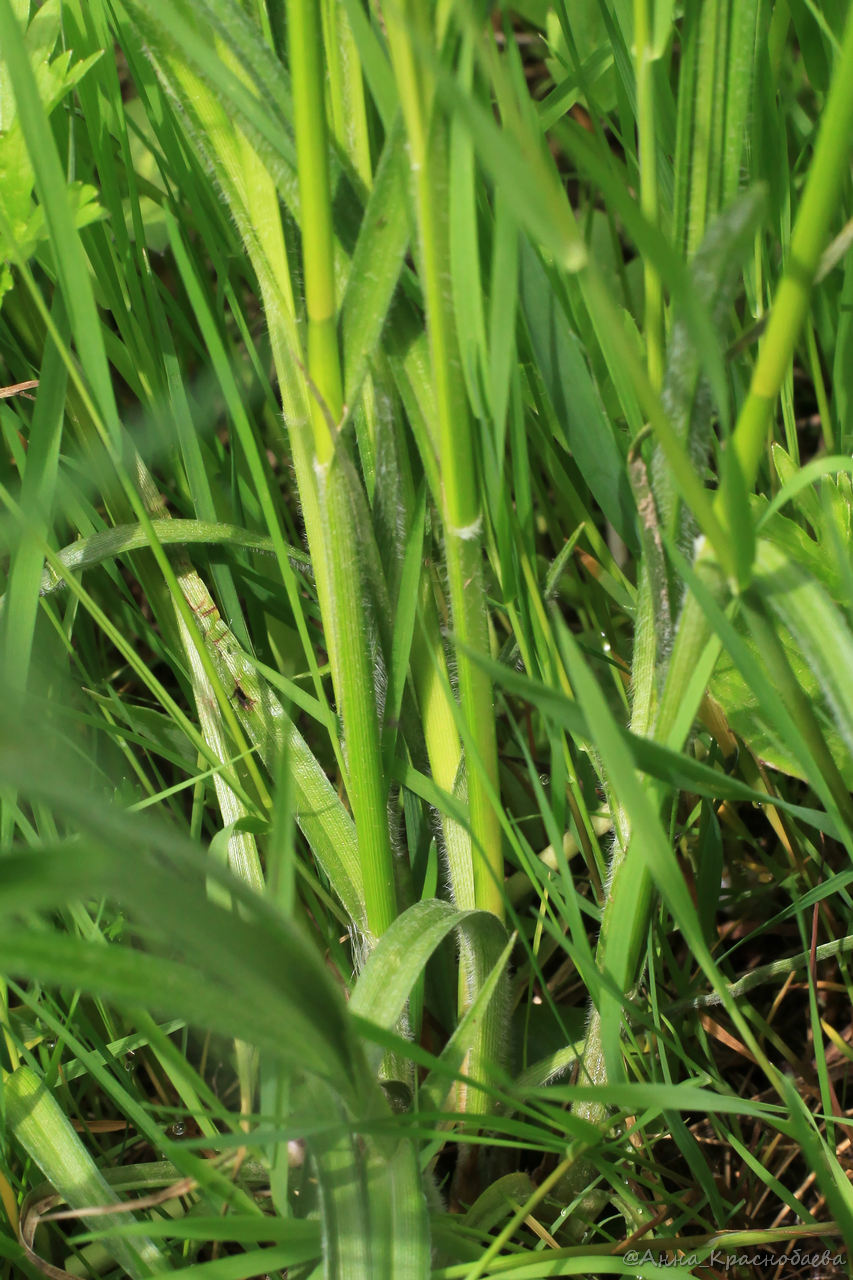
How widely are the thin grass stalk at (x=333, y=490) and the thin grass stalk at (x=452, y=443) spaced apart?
0.04 m

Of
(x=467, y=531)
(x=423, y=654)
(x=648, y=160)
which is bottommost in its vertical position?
(x=423, y=654)

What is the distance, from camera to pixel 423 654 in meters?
0.69

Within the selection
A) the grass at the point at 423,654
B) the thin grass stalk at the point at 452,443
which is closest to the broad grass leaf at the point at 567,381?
the grass at the point at 423,654

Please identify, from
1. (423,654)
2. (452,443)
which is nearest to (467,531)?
(452,443)

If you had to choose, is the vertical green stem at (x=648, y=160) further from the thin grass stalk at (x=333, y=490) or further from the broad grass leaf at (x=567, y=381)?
the thin grass stalk at (x=333, y=490)

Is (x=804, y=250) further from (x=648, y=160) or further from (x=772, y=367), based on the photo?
(x=648, y=160)

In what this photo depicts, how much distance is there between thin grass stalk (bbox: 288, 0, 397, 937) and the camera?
44 centimetres

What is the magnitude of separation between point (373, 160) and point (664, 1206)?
28.2 inches

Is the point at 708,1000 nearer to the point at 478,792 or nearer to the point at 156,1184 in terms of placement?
the point at 478,792

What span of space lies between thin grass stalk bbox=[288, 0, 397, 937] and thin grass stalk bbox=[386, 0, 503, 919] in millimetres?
41

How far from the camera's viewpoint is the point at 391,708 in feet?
2.14

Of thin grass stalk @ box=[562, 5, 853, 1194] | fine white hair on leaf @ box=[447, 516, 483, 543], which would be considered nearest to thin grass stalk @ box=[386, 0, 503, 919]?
fine white hair on leaf @ box=[447, 516, 483, 543]

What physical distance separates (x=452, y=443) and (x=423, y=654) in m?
0.21

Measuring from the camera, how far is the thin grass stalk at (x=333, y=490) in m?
0.44
